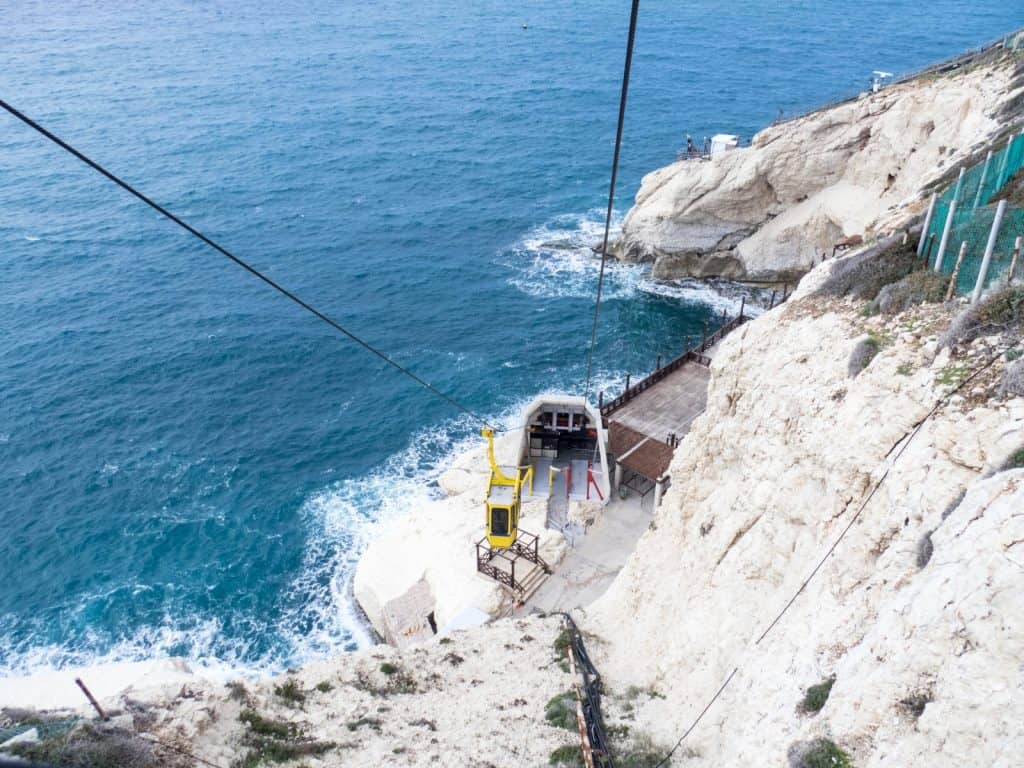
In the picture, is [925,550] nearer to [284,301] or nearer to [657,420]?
[657,420]

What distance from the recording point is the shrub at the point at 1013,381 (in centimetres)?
1198

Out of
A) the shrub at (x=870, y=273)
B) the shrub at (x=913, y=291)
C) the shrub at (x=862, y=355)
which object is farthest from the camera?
the shrub at (x=870, y=273)

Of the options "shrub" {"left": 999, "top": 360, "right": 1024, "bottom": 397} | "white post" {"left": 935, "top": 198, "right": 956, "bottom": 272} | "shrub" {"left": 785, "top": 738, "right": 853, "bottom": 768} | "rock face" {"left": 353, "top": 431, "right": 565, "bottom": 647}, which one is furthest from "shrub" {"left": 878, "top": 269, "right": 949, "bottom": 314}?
"rock face" {"left": 353, "top": 431, "right": 565, "bottom": 647}

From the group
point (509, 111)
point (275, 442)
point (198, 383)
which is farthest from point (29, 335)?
point (509, 111)

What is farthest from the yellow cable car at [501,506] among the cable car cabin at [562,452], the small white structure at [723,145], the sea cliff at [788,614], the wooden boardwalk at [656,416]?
the small white structure at [723,145]

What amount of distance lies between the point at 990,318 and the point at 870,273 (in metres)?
6.51

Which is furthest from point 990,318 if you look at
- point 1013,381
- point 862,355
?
point 862,355

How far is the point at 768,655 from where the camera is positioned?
14.4 meters

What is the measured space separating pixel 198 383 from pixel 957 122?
57.1 m

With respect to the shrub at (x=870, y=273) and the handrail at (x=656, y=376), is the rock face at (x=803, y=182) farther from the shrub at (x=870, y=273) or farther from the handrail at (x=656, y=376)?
the shrub at (x=870, y=273)

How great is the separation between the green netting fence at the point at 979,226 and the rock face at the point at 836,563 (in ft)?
4.45

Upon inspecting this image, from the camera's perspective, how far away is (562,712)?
61.9 feet

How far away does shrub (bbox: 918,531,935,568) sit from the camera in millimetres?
11156

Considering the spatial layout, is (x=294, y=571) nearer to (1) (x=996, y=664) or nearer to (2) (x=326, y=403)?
(2) (x=326, y=403)
